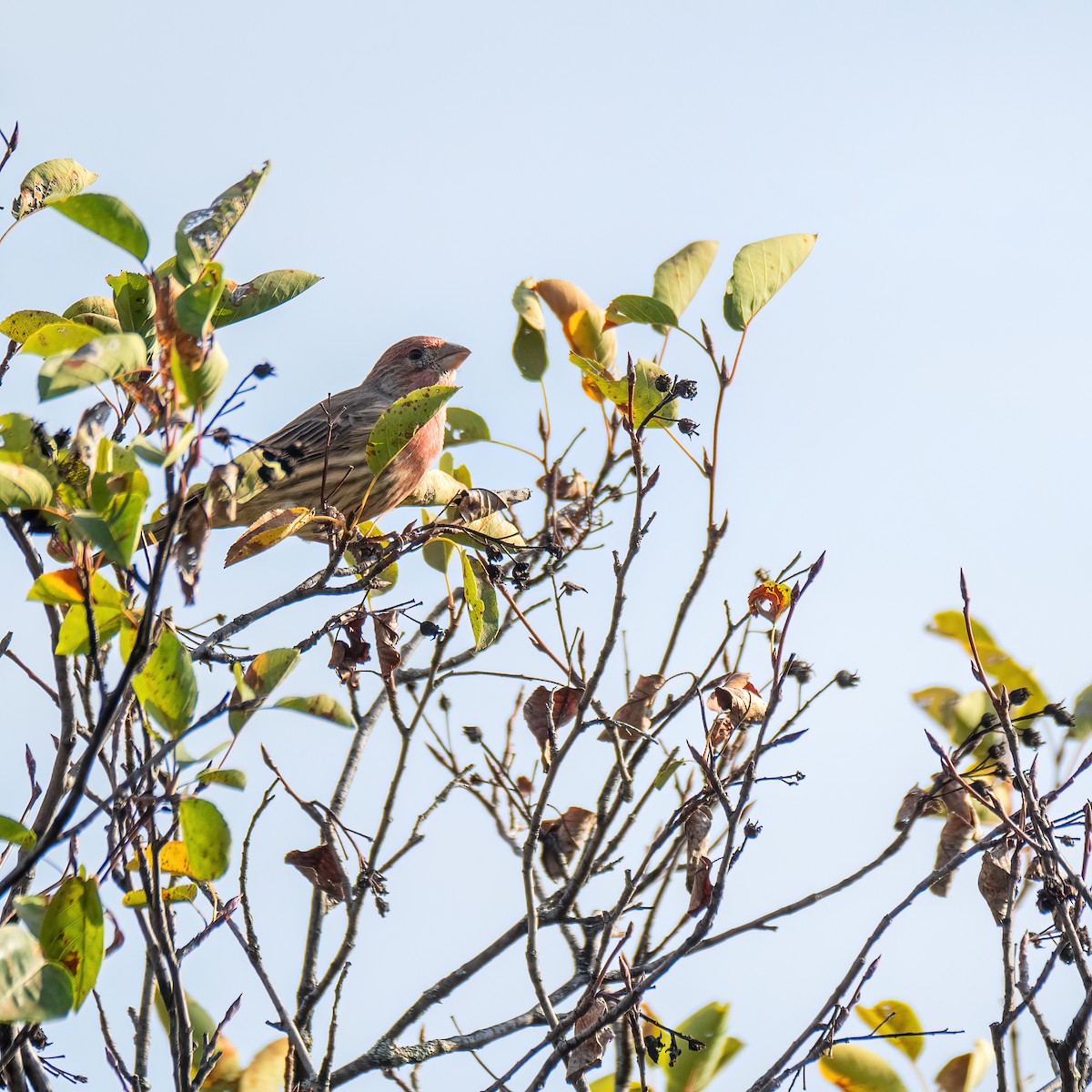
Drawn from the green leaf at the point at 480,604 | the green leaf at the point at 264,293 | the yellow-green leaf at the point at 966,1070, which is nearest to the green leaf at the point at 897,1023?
the yellow-green leaf at the point at 966,1070

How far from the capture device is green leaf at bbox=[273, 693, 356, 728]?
3.23 meters

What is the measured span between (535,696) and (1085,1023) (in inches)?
77.3

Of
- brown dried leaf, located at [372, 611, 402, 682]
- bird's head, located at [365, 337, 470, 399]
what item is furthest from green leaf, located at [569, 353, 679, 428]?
bird's head, located at [365, 337, 470, 399]

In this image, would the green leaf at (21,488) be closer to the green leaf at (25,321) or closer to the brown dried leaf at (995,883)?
the green leaf at (25,321)

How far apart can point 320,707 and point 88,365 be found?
1132 millimetres

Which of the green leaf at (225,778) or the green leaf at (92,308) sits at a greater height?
the green leaf at (92,308)

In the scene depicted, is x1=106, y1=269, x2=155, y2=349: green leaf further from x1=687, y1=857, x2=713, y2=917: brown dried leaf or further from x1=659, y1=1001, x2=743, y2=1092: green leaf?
x1=659, y1=1001, x2=743, y2=1092: green leaf

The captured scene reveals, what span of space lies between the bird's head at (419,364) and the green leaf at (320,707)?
7.23 m

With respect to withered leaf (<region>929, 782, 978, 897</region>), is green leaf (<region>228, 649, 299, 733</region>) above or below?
below

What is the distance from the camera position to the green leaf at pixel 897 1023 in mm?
4215

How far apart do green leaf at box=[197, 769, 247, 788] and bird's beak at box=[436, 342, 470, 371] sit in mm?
7624

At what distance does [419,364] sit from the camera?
34.9ft

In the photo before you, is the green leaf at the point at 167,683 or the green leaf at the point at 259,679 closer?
the green leaf at the point at 167,683

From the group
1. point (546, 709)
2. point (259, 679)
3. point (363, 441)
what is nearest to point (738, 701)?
point (546, 709)
